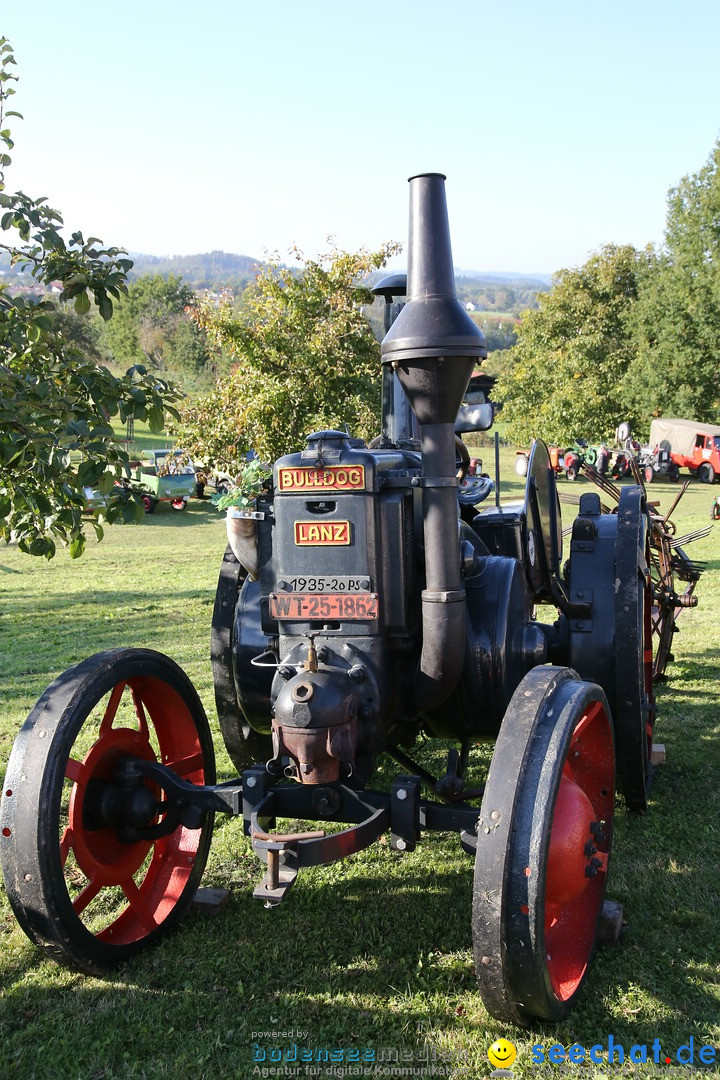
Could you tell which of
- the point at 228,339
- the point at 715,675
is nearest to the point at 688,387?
the point at 228,339

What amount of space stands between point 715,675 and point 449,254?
4503mm

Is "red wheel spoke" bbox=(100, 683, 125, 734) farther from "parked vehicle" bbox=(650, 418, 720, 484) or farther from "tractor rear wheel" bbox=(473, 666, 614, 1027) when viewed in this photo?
"parked vehicle" bbox=(650, 418, 720, 484)

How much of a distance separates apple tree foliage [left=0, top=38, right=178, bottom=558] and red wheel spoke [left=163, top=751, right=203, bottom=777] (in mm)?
845

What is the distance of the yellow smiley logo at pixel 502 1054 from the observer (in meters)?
2.45

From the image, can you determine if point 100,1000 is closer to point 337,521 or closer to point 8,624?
point 337,521

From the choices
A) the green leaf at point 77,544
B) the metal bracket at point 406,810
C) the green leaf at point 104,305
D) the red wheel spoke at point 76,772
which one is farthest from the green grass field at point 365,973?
the green leaf at point 104,305

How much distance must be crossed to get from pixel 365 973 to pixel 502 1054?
1.83 feet

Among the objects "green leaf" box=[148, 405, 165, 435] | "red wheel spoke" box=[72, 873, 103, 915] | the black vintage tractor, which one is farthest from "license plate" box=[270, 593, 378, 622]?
"red wheel spoke" box=[72, 873, 103, 915]

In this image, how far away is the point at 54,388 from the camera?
10.8ft

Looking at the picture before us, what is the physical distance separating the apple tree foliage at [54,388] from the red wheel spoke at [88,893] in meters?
1.09

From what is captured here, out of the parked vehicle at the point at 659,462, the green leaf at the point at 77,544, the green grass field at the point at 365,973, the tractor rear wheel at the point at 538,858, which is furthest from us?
the parked vehicle at the point at 659,462

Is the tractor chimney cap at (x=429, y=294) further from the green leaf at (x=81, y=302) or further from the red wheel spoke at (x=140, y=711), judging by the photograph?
the red wheel spoke at (x=140, y=711)

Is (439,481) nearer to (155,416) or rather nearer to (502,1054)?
(155,416)

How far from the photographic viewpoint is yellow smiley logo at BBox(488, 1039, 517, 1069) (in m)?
2.45
